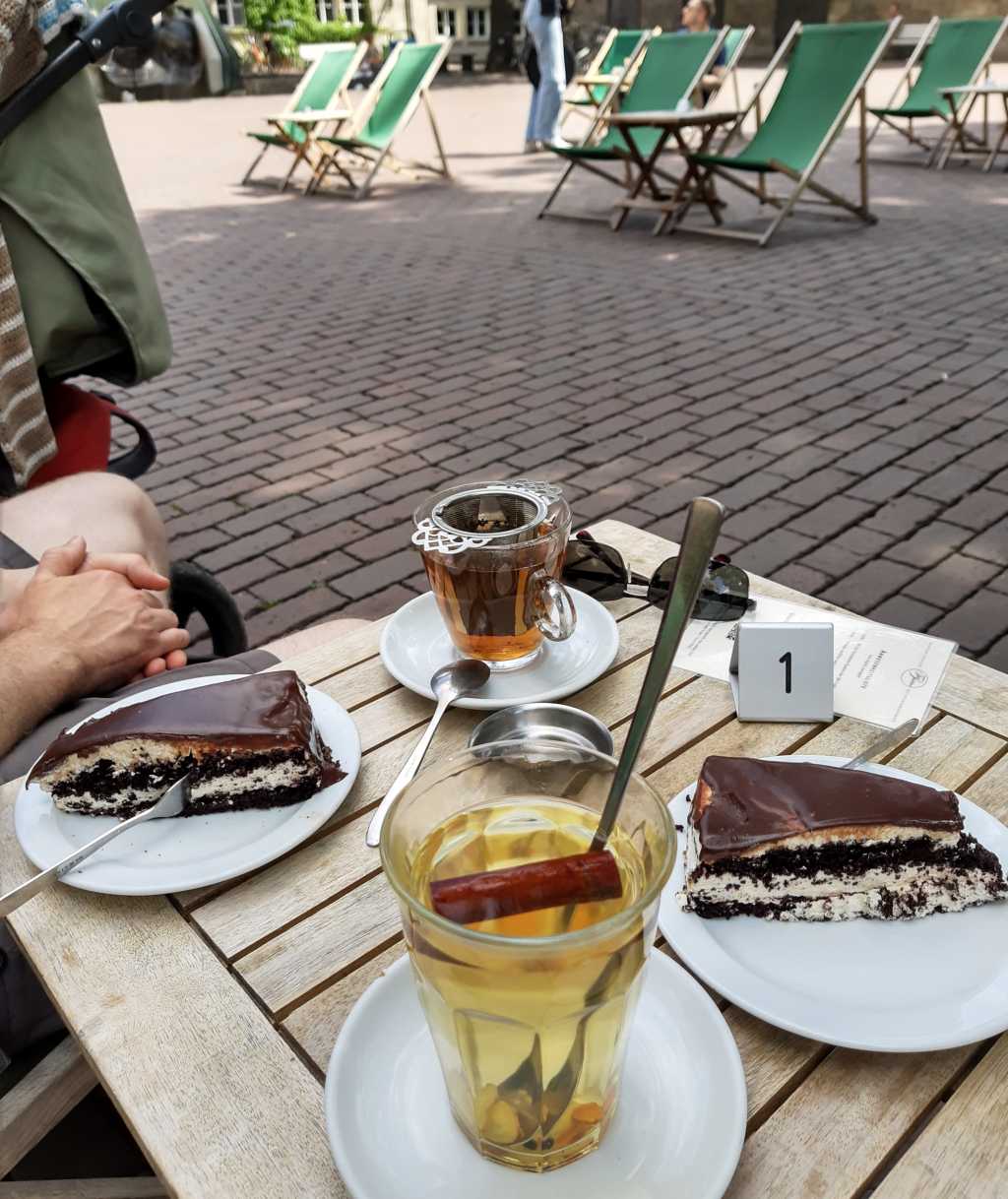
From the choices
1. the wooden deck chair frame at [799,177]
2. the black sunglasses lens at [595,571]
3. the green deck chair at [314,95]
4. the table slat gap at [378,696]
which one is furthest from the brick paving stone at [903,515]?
the green deck chair at [314,95]

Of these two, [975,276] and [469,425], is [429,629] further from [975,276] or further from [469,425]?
[975,276]

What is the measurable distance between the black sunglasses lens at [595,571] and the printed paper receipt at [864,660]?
0.49 feet

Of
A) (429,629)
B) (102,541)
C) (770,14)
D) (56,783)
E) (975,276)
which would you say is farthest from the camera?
(770,14)

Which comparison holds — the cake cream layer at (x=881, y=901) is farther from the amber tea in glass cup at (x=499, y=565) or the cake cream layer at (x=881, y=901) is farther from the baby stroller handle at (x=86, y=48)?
the baby stroller handle at (x=86, y=48)

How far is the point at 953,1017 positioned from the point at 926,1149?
117mm

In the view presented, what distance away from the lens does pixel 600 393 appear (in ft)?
16.8

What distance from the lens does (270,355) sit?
5.98m

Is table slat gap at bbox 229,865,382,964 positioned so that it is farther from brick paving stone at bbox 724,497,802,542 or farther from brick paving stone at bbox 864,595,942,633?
brick paving stone at bbox 724,497,802,542

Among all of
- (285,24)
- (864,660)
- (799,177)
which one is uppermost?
(285,24)

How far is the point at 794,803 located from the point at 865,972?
17 cm

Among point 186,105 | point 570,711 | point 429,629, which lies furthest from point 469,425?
point 186,105

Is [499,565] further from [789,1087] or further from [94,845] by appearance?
[789,1087]

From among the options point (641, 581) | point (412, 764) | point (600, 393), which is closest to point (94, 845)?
point (412, 764)

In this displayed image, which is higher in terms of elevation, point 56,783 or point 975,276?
point 56,783
